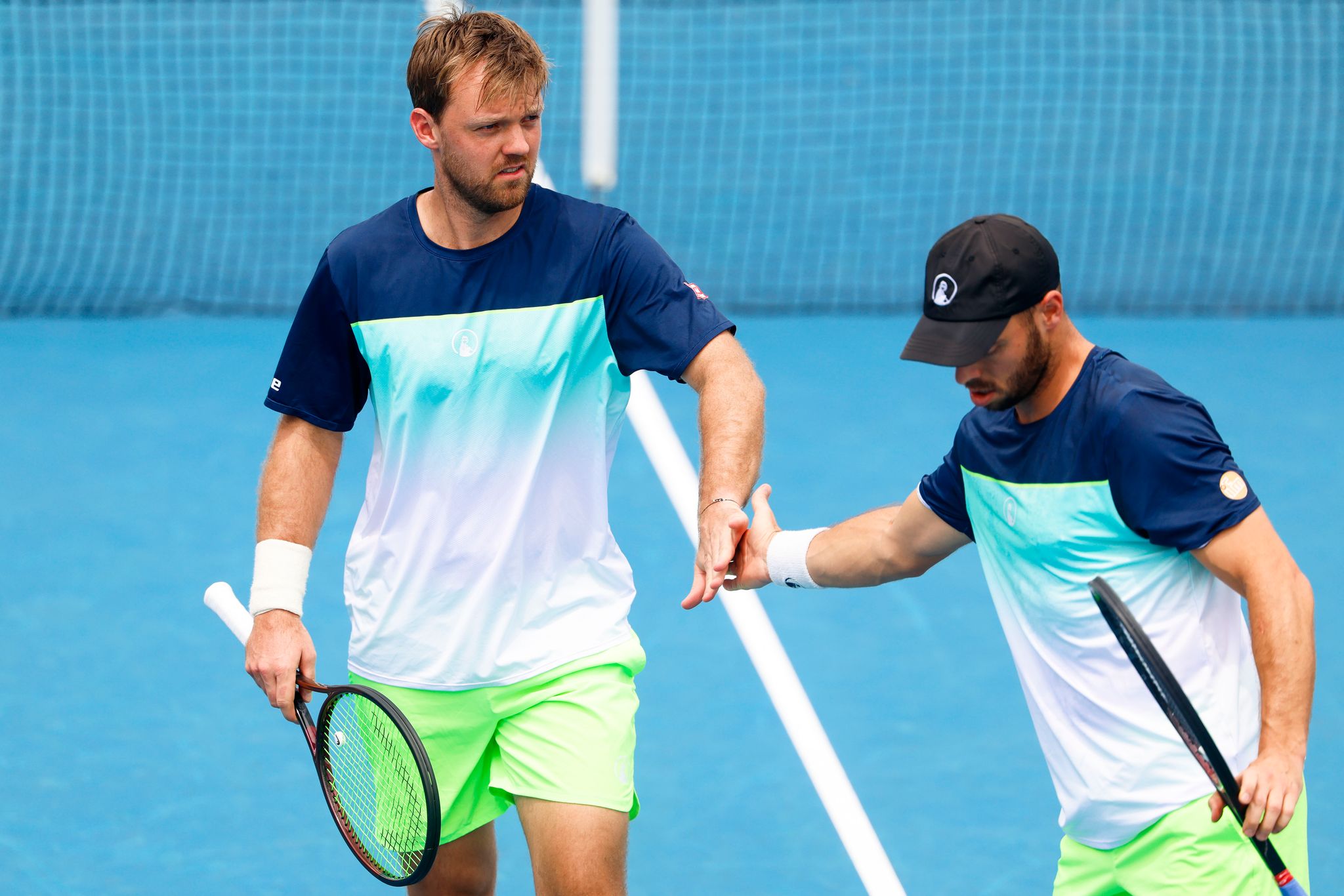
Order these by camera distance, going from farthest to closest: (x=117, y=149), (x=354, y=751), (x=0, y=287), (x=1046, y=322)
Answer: (x=117, y=149), (x=0, y=287), (x=354, y=751), (x=1046, y=322)

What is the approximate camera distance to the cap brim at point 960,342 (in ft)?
11.7

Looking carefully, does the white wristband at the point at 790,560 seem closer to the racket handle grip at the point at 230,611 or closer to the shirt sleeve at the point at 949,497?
the shirt sleeve at the point at 949,497

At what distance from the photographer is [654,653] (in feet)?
23.3

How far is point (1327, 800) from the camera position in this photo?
593 cm

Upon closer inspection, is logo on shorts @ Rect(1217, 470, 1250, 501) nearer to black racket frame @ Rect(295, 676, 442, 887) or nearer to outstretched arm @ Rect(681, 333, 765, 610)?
outstretched arm @ Rect(681, 333, 765, 610)

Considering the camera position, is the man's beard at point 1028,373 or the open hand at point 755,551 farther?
the open hand at point 755,551

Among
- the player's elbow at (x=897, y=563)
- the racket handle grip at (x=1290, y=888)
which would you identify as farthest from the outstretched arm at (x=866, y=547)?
the racket handle grip at (x=1290, y=888)

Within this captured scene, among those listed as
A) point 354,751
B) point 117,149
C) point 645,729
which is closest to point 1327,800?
point 645,729

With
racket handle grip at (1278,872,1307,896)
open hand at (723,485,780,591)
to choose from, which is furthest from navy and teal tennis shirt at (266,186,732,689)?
racket handle grip at (1278,872,1307,896)

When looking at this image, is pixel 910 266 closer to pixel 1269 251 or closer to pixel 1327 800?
pixel 1269 251

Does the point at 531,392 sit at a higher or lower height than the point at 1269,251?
higher

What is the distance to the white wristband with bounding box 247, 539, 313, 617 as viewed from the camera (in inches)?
167

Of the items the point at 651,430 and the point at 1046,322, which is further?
the point at 651,430

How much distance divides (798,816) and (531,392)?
2314mm
